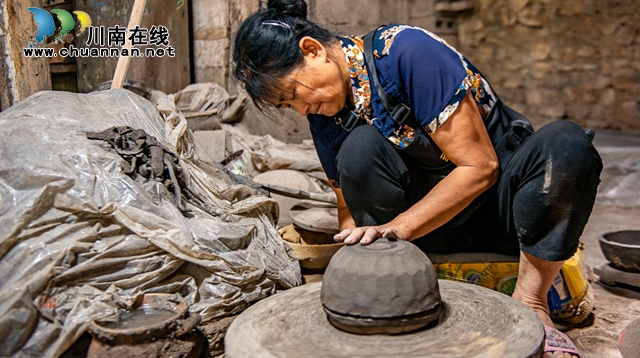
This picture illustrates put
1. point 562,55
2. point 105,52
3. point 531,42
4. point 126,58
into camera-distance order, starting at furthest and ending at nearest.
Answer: point 531,42 → point 562,55 → point 105,52 → point 126,58

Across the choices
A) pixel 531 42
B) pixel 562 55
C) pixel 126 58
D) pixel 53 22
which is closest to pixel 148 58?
pixel 53 22

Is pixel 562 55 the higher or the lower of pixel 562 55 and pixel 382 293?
the higher

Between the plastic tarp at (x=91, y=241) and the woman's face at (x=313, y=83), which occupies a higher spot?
the woman's face at (x=313, y=83)

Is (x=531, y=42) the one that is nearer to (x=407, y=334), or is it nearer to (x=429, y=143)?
(x=429, y=143)

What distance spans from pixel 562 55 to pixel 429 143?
4062mm

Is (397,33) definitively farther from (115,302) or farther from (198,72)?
(198,72)

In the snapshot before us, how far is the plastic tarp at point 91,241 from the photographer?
6.18 ft

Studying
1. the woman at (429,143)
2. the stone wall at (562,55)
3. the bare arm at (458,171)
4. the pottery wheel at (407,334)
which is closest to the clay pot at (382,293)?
the pottery wheel at (407,334)

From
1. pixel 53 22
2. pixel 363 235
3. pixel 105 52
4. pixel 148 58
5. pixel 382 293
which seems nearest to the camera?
pixel 382 293

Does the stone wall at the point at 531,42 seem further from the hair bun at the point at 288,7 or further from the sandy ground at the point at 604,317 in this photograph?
the sandy ground at the point at 604,317

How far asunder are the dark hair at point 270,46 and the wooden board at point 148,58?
2617 millimetres

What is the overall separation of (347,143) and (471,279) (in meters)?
0.76

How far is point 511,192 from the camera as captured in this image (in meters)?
2.14

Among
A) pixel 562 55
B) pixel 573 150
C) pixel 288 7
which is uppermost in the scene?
pixel 288 7
